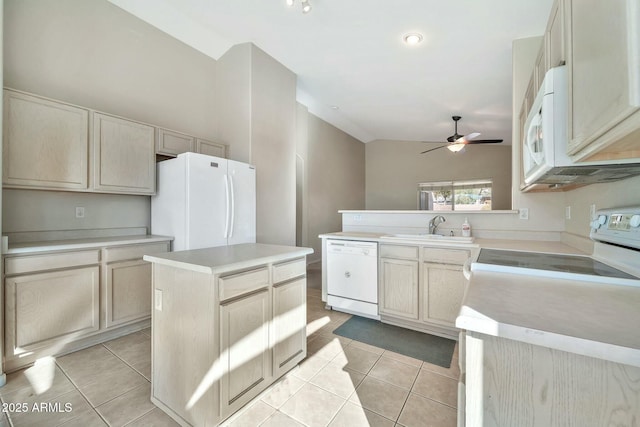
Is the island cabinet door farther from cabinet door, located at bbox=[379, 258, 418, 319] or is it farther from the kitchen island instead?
cabinet door, located at bbox=[379, 258, 418, 319]

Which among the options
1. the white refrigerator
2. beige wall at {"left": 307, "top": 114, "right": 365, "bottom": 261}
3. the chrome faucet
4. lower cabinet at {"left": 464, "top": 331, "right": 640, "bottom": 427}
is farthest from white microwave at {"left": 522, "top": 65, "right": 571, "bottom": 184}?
beige wall at {"left": 307, "top": 114, "right": 365, "bottom": 261}

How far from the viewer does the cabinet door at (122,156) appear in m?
2.51

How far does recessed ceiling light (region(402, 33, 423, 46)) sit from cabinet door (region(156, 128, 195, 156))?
272 cm

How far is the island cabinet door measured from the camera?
4.78 ft

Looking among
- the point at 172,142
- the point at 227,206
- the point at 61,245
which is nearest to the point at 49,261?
the point at 61,245

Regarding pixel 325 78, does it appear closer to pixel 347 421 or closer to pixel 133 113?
pixel 133 113

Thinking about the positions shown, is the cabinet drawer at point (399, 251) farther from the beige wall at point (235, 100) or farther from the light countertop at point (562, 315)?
the beige wall at point (235, 100)

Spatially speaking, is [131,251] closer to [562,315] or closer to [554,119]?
[562,315]

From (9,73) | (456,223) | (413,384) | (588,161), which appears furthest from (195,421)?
(9,73)

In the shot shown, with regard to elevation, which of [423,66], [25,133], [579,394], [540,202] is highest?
[423,66]

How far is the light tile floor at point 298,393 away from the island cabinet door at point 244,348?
0.38 ft

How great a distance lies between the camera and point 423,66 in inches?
136

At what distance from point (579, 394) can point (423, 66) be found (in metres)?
3.73

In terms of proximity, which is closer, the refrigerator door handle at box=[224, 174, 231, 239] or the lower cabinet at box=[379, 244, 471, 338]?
the lower cabinet at box=[379, 244, 471, 338]
